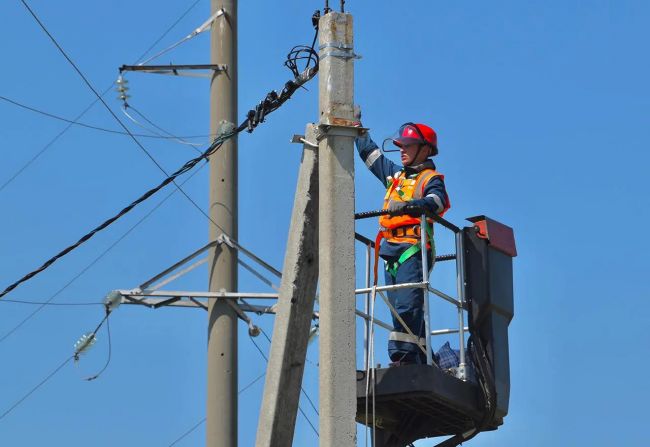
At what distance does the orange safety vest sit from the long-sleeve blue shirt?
0.05 meters

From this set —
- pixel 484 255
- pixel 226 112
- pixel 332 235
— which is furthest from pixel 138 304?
pixel 332 235

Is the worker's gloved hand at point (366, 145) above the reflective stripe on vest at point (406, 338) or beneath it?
above

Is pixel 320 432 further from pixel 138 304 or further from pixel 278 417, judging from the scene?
pixel 138 304

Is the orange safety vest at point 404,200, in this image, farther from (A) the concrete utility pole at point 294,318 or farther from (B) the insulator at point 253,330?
(A) the concrete utility pole at point 294,318

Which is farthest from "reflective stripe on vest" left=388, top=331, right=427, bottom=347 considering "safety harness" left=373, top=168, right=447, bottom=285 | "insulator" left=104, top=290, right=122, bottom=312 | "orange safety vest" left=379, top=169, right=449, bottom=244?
"insulator" left=104, top=290, right=122, bottom=312

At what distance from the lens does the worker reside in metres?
12.7

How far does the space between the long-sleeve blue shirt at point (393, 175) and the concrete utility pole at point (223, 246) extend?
1259 millimetres

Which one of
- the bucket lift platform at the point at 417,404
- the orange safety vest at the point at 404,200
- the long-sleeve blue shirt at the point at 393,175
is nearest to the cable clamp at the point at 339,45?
the long-sleeve blue shirt at the point at 393,175

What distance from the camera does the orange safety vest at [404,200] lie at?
13.0 metres

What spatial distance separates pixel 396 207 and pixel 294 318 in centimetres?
269

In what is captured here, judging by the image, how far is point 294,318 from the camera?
1026 centimetres

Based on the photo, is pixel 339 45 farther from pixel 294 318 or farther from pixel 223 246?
pixel 223 246

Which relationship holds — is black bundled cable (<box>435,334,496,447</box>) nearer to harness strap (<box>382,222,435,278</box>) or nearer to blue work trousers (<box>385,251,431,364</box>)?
blue work trousers (<box>385,251,431,364</box>)

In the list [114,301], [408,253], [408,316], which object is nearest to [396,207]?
[408,253]
